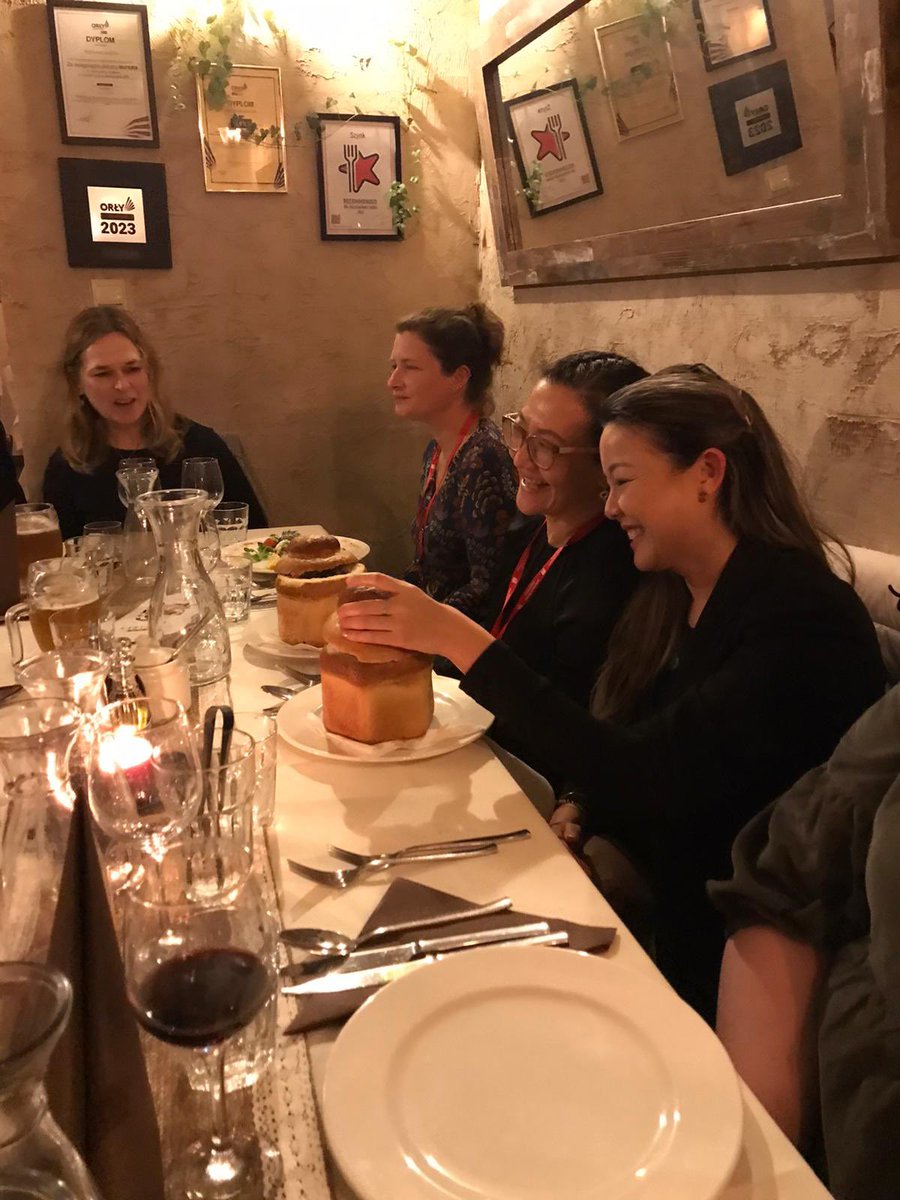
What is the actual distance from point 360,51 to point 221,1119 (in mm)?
3405

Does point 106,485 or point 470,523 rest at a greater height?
point 106,485

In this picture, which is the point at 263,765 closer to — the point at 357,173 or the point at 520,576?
A: the point at 520,576

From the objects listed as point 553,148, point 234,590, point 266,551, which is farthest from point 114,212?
point 234,590

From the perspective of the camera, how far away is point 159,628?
4.54 feet

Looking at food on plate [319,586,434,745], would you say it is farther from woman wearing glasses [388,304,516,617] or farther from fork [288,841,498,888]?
woman wearing glasses [388,304,516,617]

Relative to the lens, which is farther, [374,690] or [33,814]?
[374,690]

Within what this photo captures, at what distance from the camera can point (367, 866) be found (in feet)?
3.16

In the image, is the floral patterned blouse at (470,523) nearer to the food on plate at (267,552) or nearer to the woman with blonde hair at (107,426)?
the food on plate at (267,552)

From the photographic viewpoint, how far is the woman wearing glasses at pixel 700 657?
1201mm

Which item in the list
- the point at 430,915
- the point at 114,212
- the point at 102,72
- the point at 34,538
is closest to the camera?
the point at 430,915

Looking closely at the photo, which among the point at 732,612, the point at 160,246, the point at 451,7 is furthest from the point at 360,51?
the point at 732,612

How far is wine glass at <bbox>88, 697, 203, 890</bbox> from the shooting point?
2.75 ft

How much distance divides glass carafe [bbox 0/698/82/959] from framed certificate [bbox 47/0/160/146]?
2727 millimetres

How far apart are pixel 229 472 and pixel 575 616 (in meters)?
1.70
